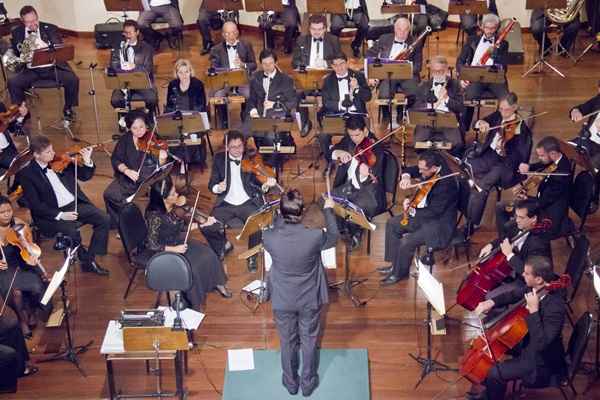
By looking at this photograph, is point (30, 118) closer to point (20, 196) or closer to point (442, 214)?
point (20, 196)

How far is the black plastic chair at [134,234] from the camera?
23.5 feet

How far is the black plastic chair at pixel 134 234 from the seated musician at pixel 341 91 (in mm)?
2527

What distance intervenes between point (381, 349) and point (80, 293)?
2.70 meters

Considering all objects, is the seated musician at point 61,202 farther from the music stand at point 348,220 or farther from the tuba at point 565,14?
the tuba at point 565,14

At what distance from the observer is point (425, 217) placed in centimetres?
755

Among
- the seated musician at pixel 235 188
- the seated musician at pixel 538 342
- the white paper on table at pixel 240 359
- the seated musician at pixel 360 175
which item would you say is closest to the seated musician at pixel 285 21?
the seated musician at pixel 360 175

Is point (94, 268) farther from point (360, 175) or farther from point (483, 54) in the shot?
point (483, 54)

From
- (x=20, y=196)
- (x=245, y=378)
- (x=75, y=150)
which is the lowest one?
(x=245, y=378)

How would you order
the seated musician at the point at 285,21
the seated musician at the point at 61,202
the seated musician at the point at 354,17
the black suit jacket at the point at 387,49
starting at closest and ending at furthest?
the seated musician at the point at 61,202
the black suit jacket at the point at 387,49
the seated musician at the point at 285,21
the seated musician at the point at 354,17

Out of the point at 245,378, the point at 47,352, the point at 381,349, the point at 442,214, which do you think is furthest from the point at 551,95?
the point at 47,352

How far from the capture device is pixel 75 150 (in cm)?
814

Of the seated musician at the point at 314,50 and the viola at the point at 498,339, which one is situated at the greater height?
the seated musician at the point at 314,50

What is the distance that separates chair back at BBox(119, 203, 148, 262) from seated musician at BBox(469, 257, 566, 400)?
9.92 feet

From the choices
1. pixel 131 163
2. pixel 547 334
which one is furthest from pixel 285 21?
pixel 547 334
